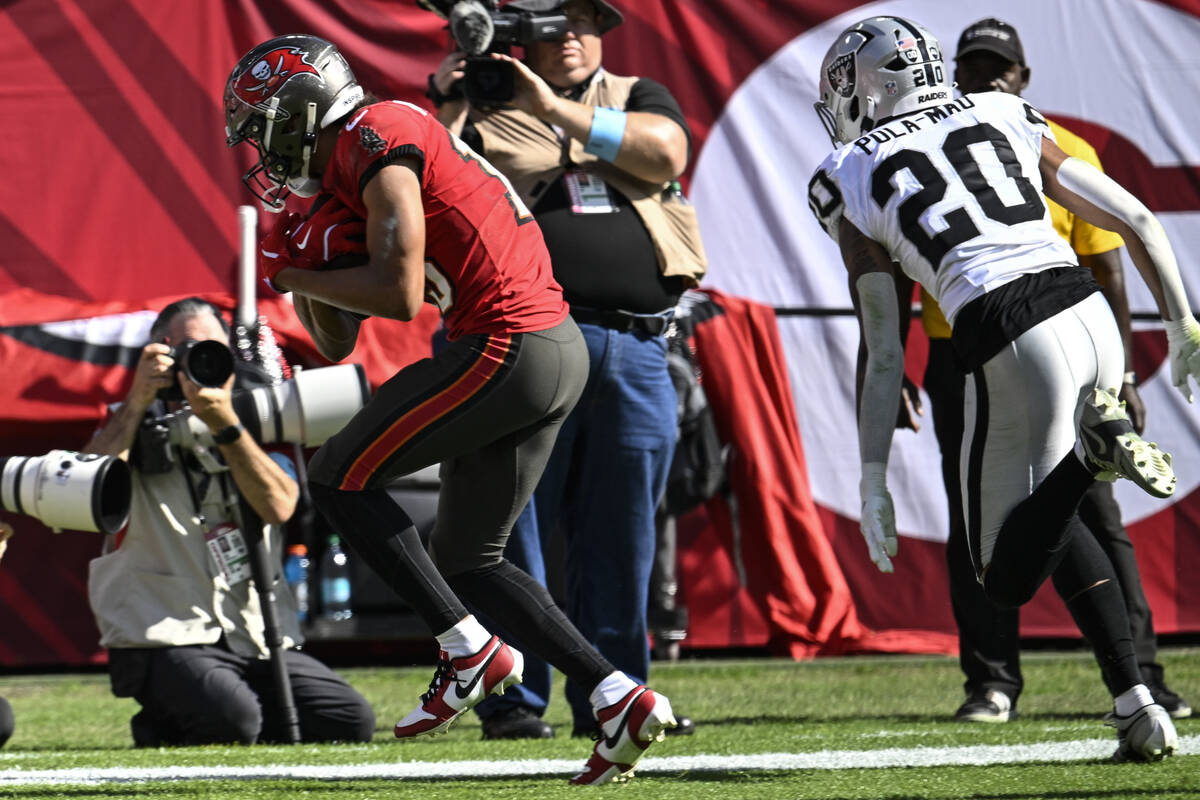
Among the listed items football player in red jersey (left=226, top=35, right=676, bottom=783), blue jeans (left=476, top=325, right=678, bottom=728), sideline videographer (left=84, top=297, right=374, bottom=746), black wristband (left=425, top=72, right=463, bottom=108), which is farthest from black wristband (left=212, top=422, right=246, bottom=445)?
football player in red jersey (left=226, top=35, right=676, bottom=783)

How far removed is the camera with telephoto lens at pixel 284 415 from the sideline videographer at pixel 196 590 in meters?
0.02

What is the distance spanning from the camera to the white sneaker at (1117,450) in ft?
9.92

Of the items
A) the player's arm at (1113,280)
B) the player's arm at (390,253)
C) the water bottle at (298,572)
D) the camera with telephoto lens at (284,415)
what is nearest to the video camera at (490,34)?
the camera with telephoto lens at (284,415)

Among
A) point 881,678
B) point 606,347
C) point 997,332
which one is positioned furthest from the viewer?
point 881,678

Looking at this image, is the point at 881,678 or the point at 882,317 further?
the point at 881,678

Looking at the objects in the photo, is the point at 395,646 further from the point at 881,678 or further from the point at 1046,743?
the point at 1046,743

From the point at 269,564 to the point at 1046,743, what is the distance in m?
2.11

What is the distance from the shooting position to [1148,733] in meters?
3.22

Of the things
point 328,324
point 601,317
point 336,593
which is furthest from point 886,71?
point 336,593

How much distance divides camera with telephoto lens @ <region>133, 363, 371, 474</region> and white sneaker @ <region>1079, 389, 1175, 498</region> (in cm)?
187

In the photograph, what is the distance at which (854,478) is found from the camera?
20.5 feet

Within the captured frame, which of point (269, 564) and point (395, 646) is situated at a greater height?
point (269, 564)

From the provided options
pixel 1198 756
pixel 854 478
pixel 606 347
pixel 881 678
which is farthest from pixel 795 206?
pixel 1198 756

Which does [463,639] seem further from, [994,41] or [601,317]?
[994,41]
